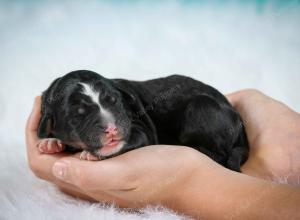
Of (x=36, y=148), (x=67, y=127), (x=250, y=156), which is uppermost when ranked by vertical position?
(x=67, y=127)

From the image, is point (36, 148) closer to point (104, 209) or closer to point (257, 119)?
point (104, 209)

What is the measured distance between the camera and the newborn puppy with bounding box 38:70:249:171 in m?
2.66

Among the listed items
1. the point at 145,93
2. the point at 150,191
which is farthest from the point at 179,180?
the point at 145,93

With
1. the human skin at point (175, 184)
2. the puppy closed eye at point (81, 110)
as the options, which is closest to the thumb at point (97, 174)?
the human skin at point (175, 184)

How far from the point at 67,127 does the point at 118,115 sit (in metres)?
0.30

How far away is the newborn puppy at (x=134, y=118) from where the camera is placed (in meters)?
2.66

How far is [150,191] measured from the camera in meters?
2.56

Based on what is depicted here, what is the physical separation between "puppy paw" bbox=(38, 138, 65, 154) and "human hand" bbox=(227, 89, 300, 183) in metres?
1.27

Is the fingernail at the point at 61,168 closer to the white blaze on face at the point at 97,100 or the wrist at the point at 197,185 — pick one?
the white blaze on face at the point at 97,100

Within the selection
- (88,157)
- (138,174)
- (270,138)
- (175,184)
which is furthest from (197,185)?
(270,138)

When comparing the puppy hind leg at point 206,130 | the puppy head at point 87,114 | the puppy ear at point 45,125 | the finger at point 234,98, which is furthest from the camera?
the finger at point 234,98

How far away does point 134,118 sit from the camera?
3020 millimetres

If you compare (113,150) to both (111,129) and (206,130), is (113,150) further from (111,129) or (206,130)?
(206,130)

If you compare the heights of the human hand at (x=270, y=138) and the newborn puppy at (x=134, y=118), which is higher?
the newborn puppy at (x=134, y=118)
